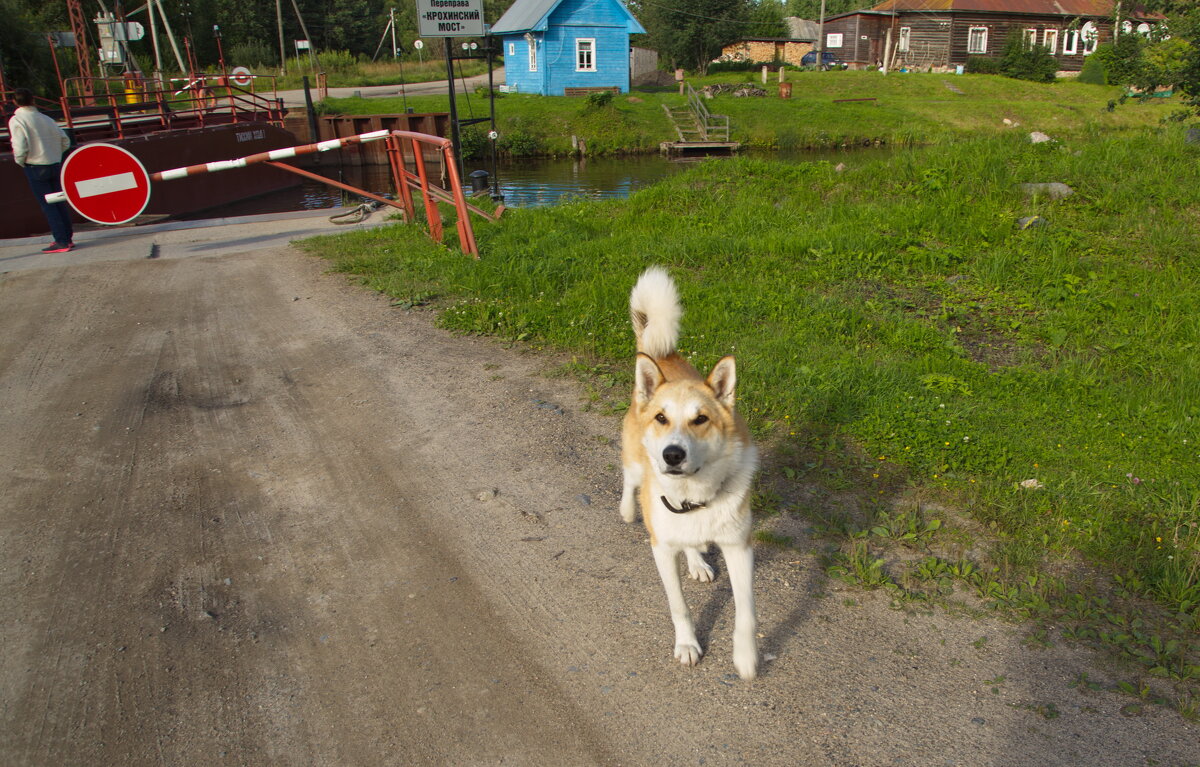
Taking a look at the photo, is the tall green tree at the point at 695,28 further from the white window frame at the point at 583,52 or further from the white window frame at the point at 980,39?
the white window frame at the point at 980,39

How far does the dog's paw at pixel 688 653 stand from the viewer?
333 cm

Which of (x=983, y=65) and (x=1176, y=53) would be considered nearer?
(x=1176, y=53)

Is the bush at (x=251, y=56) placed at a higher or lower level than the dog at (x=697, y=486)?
higher

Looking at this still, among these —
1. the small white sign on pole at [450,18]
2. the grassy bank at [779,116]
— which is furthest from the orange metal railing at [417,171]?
the grassy bank at [779,116]

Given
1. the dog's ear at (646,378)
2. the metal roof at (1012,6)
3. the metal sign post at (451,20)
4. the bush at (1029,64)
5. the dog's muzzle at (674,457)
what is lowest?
the dog's muzzle at (674,457)

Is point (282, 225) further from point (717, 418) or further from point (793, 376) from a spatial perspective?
point (717, 418)

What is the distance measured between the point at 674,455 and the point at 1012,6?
208ft

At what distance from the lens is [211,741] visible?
295 centimetres

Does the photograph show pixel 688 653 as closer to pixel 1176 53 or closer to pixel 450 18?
pixel 1176 53

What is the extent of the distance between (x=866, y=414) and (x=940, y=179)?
619cm

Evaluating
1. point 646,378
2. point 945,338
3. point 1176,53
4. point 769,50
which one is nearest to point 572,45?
point 769,50

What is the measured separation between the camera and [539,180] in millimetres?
26766

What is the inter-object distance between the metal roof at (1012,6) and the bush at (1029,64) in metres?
4.31

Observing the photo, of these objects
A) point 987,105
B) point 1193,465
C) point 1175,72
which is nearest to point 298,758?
point 1193,465
